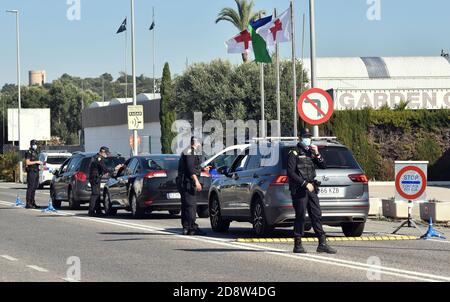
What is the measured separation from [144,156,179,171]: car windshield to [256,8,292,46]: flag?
12487 millimetres

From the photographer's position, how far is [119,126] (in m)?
80.5

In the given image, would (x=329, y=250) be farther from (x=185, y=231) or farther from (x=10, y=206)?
(x=10, y=206)

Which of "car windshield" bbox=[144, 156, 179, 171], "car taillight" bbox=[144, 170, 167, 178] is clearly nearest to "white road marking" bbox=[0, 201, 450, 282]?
"car taillight" bbox=[144, 170, 167, 178]

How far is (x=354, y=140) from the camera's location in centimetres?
4669

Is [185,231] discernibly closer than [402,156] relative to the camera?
Yes

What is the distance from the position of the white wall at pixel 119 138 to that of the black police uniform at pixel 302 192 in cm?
5462

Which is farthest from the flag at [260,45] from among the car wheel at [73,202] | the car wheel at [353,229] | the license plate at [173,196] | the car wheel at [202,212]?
the car wheel at [353,229]

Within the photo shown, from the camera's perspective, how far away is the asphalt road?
44.1 ft

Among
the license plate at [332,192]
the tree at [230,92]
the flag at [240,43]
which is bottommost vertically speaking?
the license plate at [332,192]

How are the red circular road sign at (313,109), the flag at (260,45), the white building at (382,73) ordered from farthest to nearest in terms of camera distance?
the white building at (382,73) → the flag at (260,45) → the red circular road sign at (313,109)

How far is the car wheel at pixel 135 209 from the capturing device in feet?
83.6

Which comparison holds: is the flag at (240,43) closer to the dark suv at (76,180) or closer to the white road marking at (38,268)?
the dark suv at (76,180)
